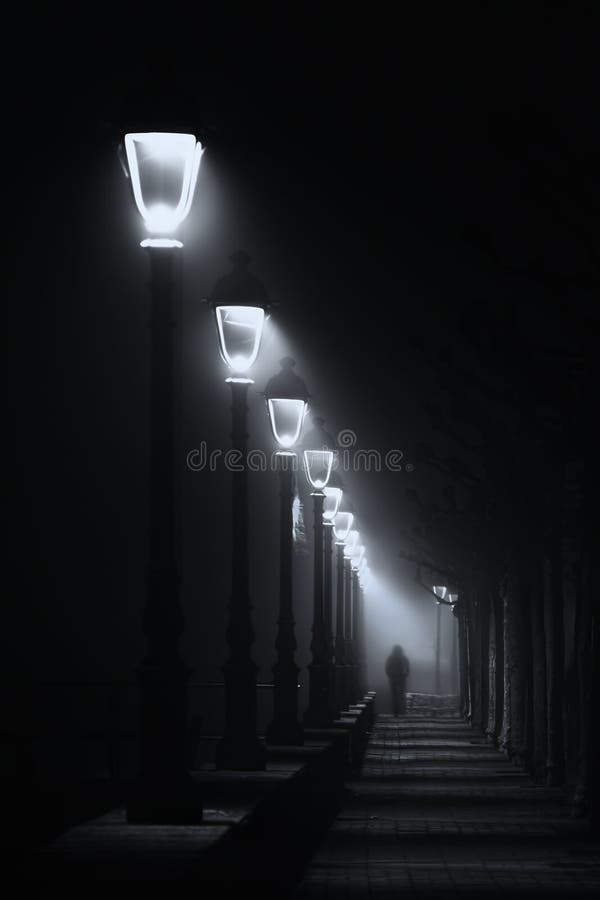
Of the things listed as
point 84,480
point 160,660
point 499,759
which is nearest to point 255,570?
point 84,480

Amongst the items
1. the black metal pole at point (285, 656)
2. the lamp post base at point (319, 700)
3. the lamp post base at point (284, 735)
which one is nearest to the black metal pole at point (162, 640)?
the black metal pole at point (285, 656)

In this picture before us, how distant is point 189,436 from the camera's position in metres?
59.8

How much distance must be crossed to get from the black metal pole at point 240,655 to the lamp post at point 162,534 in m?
6.07

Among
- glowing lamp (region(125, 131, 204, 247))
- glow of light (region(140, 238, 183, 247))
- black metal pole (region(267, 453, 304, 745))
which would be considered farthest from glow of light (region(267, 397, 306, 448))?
glowing lamp (region(125, 131, 204, 247))

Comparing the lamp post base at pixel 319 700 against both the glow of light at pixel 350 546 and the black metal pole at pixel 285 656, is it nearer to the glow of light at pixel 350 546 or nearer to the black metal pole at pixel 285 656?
the black metal pole at pixel 285 656

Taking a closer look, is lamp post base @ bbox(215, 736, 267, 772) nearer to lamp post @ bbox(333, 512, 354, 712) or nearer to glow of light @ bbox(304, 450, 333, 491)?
glow of light @ bbox(304, 450, 333, 491)

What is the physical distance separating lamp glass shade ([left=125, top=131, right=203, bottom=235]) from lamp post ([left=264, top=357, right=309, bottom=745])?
458 inches

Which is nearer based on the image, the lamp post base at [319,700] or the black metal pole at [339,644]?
the lamp post base at [319,700]

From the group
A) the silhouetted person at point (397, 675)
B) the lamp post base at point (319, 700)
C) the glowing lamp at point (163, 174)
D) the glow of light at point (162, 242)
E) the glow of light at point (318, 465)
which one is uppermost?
the glow of light at point (318, 465)

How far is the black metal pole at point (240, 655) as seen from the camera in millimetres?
20344

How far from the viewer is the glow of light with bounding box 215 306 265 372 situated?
781 inches

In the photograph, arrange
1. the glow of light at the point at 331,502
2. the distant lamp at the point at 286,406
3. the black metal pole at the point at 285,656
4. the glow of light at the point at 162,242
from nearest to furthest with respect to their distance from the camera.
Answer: the glow of light at the point at 162,242 < the distant lamp at the point at 286,406 < the black metal pole at the point at 285,656 < the glow of light at the point at 331,502

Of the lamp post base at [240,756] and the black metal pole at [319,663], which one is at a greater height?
the black metal pole at [319,663]

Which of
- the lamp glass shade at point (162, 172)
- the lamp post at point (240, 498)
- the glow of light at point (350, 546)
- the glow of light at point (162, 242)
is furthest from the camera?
the glow of light at point (350, 546)
